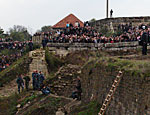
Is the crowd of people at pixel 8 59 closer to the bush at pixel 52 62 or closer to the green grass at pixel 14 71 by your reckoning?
the green grass at pixel 14 71

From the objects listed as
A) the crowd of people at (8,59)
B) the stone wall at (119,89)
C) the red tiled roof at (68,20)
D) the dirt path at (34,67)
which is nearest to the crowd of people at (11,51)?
the crowd of people at (8,59)

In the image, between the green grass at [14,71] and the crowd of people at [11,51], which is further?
the crowd of people at [11,51]

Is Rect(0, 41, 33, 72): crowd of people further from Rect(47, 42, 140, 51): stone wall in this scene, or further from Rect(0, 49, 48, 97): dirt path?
Rect(47, 42, 140, 51): stone wall

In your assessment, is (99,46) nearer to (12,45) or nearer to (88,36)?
(88,36)

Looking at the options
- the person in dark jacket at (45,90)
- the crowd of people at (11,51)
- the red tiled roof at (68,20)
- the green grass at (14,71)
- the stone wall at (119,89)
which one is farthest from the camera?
the red tiled roof at (68,20)

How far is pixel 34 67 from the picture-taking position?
79.7 ft

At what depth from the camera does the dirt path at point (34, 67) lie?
71.5 ft

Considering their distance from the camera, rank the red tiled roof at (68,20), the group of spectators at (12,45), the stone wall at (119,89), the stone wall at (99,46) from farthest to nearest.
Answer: the red tiled roof at (68,20) < the group of spectators at (12,45) < the stone wall at (99,46) < the stone wall at (119,89)

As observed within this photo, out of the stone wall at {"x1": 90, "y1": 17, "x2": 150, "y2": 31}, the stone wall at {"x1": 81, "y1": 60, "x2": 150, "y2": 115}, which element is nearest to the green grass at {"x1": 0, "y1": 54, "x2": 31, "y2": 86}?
the stone wall at {"x1": 81, "y1": 60, "x2": 150, "y2": 115}

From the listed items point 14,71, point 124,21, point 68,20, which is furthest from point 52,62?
point 68,20

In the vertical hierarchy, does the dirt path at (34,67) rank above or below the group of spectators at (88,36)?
below

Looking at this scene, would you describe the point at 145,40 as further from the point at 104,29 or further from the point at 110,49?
the point at 104,29

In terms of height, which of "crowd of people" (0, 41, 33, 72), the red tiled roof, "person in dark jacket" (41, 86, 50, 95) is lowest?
"person in dark jacket" (41, 86, 50, 95)

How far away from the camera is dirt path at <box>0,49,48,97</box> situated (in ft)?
71.5
